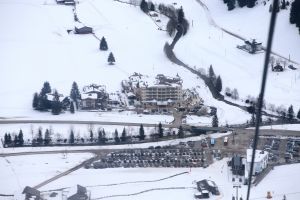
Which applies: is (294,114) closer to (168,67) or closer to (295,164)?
(295,164)

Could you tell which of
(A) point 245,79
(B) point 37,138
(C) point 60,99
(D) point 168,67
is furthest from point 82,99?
(A) point 245,79

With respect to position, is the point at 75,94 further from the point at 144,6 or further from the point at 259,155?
the point at 144,6

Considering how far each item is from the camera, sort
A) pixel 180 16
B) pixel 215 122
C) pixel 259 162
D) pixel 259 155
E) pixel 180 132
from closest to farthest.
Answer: pixel 259 162
pixel 259 155
pixel 180 132
pixel 215 122
pixel 180 16

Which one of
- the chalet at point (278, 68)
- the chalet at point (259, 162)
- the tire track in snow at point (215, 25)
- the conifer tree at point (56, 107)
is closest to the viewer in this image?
the chalet at point (259, 162)

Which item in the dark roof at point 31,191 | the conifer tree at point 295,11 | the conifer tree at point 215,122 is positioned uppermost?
the conifer tree at point 295,11

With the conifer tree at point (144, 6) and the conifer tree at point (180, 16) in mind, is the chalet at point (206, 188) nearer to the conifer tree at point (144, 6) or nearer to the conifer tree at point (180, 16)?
the conifer tree at point (180, 16)

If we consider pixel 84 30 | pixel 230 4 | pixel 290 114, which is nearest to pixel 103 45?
pixel 84 30

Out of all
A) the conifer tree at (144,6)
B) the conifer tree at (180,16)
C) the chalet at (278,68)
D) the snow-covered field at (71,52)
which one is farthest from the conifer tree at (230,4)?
the chalet at (278,68)
